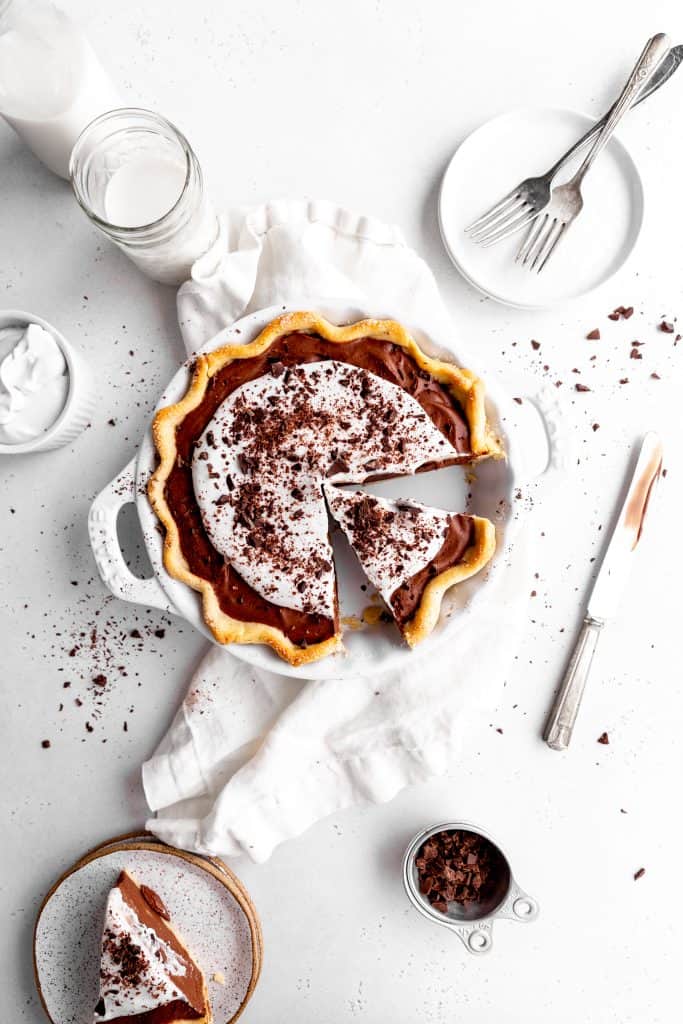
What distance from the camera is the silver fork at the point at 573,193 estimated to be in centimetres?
283

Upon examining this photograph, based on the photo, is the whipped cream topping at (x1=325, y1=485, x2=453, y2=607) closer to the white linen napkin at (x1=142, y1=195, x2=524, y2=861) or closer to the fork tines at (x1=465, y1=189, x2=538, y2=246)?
the white linen napkin at (x1=142, y1=195, x2=524, y2=861)

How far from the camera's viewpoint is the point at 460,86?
2994mm

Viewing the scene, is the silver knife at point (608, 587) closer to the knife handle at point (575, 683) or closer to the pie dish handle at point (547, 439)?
the knife handle at point (575, 683)

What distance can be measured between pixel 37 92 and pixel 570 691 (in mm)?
2589

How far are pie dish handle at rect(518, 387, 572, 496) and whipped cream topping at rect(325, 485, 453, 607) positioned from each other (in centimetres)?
46

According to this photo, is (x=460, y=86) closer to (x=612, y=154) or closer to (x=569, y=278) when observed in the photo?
(x=612, y=154)

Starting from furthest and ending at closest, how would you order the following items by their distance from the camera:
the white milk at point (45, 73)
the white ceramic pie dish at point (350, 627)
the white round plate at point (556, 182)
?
the white round plate at point (556, 182) → the white ceramic pie dish at point (350, 627) → the white milk at point (45, 73)

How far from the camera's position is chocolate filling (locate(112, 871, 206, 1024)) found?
2848mm

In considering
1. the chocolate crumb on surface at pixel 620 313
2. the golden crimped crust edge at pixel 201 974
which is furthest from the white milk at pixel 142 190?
the golden crimped crust edge at pixel 201 974

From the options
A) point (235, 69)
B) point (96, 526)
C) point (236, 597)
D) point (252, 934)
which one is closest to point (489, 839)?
point (252, 934)

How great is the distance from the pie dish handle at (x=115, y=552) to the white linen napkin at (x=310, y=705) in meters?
0.36

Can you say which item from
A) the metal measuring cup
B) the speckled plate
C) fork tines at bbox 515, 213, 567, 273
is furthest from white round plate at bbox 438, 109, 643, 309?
the speckled plate

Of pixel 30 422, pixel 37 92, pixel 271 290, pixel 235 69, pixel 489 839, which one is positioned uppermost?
pixel 235 69

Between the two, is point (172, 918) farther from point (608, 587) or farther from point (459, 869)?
point (608, 587)
